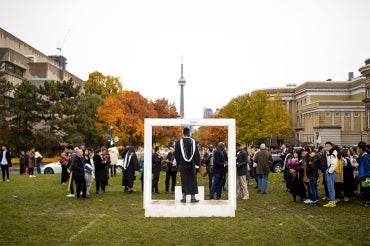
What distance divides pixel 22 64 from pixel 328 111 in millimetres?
51067

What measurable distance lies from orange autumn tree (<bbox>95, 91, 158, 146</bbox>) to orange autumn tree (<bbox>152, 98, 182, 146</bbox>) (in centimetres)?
297

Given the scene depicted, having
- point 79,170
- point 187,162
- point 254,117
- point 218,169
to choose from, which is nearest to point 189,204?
point 187,162

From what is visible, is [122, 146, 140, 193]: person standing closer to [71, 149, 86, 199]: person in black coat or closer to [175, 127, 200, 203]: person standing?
[71, 149, 86, 199]: person in black coat

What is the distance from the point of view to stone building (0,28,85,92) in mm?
53850

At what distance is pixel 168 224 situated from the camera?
35.6 feet

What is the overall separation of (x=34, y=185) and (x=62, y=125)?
25370 millimetres

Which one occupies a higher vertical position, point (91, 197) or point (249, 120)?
point (249, 120)

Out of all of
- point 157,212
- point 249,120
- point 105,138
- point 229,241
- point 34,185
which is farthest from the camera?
point 249,120

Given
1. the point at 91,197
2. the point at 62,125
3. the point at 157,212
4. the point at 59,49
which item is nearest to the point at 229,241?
the point at 157,212

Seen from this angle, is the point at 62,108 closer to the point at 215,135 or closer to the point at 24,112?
the point at 24,112

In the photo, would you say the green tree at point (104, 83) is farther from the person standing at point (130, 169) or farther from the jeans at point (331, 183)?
the jeans at point (331, 183)

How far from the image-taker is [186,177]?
12.5 m

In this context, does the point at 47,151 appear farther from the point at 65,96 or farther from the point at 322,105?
the point at 322,105

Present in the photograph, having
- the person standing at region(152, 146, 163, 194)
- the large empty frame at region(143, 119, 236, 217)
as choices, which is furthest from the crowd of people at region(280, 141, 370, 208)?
the person standing at region(152, 146, 163, 194)
